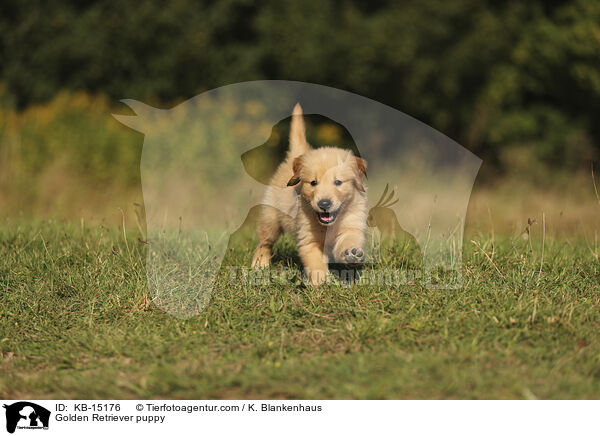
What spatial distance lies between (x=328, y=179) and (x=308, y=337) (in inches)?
44.0

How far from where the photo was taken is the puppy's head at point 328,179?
152 inches

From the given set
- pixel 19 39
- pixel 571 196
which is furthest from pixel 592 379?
pixel 19 39

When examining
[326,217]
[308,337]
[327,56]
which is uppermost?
[327,56]

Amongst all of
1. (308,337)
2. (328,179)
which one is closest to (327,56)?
(328,179)

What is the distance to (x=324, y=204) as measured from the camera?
3797 millimetres

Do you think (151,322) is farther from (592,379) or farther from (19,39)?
(19,39)

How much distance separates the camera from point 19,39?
11.5m

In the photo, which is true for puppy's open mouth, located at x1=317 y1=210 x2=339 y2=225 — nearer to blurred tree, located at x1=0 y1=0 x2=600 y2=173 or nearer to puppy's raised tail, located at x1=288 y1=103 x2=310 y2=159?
puppy's raised tail, located at x1=288 y1=103 x2=310 y2=159

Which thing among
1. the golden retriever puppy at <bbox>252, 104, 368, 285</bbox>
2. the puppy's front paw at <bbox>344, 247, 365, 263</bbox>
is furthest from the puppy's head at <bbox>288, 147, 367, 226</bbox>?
the puppy's front paw at <bbox>344, 247, 365, 263</bbox>

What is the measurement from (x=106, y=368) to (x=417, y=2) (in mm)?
11095

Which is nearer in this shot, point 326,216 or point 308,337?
point 308,337
